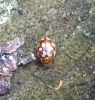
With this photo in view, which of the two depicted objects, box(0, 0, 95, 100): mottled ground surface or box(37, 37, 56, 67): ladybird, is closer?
box(0, 0, 95, 100): mottled ground surface

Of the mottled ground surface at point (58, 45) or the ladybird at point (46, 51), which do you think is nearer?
the mottled ground surface at point (58, 45)

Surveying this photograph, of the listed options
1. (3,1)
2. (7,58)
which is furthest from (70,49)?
(3,1)

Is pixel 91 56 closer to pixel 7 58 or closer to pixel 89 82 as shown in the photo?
pixel 89 82

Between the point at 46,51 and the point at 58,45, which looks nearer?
the point at 46,51

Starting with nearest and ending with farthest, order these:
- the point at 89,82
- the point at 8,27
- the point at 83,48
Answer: the point at 89,82 < the point at 83,48 < the point at 8,27
